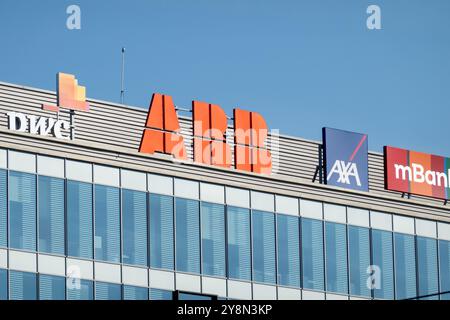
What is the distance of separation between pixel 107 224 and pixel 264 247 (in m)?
8.80

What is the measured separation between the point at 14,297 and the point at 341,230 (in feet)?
63.3

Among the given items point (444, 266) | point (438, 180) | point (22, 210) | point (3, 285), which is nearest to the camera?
point (3, 285)

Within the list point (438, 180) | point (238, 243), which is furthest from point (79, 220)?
point (438, 180)

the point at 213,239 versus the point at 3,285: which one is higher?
the point at 213,239

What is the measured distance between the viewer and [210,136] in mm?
61875

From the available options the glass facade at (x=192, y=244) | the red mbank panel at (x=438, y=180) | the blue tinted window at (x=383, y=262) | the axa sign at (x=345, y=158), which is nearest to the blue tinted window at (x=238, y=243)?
the glass facade at (x=192, y=244)

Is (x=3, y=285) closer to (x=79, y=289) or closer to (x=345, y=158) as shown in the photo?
(x=79, y=289)

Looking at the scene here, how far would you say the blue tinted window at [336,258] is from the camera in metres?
63.6

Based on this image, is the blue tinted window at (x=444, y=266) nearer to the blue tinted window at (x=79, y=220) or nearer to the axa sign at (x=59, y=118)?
the blue tinted window at (x=79, y=220)

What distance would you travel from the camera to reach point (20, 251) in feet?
173

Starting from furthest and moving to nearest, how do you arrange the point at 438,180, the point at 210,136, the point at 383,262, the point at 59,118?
the point at 438,180
the point at 383,262
the point at 210,136
the point at 59,118

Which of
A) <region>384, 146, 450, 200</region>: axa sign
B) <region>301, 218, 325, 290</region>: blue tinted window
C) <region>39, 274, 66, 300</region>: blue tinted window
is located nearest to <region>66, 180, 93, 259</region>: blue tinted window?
<region>39, 274, 66, 300</region>: blue tinted window

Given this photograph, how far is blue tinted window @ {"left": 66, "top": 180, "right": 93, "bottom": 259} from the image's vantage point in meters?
→ 54.6
